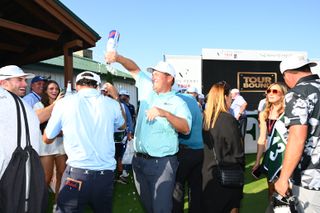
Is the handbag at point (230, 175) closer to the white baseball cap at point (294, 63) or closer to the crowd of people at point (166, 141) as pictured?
the crowd of people at point (166, 141)

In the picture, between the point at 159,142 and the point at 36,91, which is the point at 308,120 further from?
the point at 36,91

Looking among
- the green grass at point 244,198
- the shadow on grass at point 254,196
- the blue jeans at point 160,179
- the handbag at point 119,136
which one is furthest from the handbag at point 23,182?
the handbag at point 119,136

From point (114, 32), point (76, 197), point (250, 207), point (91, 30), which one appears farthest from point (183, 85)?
point (76, 197)

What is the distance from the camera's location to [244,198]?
6.34 meters

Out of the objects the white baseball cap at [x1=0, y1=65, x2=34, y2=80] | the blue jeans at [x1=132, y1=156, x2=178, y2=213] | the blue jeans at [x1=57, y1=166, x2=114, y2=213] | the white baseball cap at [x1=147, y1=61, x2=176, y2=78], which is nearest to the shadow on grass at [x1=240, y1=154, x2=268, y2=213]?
the blue jeans at [x1=132, y1=156, x2=178, y2=213]

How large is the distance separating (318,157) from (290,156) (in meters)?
0.30

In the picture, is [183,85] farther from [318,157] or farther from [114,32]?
[318,157]

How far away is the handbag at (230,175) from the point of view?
3.88 meters

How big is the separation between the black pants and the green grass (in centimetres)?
119

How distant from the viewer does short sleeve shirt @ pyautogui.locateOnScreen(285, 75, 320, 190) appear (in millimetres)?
2732

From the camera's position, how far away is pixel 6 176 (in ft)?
8.60

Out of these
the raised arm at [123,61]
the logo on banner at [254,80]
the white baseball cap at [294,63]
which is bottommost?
the white baseball cap at [294,63]

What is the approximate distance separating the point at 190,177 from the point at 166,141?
3.90 ft

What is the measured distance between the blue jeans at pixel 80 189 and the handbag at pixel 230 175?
1383mm
